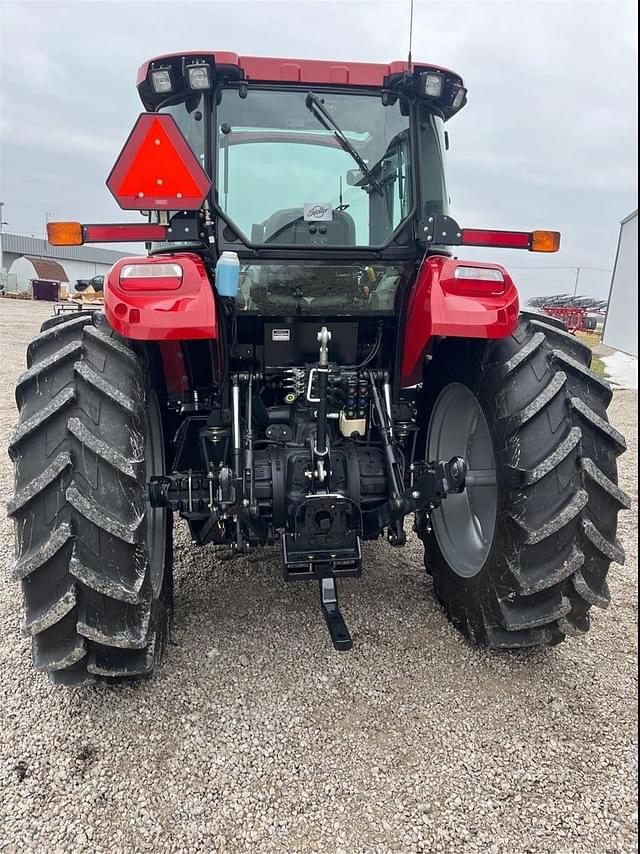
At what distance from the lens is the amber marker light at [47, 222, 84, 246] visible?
2262 millimetres

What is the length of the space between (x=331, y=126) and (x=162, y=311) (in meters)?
1.17

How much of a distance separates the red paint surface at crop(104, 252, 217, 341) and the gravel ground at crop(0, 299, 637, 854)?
134 cm

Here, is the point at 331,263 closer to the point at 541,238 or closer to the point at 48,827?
the point at 541,238

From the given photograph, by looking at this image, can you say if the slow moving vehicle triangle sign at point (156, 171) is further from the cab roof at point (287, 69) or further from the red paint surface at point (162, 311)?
the cab roof at point (287, 69)

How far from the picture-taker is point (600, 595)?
237 cm

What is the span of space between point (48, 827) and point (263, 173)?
2.45 metres

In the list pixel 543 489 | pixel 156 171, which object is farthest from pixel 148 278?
pixel 543 489

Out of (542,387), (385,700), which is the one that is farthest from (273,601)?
(542,387)

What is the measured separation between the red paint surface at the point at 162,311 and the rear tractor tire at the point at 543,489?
1.16 meters

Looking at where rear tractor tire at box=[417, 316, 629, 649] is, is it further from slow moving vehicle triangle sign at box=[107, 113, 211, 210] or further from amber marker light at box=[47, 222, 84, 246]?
amber marker light at box=[47, 222, 84, 246]

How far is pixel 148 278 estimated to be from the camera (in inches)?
86.8

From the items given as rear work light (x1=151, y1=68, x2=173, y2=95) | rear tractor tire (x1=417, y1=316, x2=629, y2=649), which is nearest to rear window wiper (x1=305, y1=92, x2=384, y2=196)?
rear work light (x1=151, y1=68, x2=173, y2=95)

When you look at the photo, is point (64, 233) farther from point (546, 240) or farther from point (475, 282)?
point (546, 240)

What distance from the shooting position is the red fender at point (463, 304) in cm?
231
